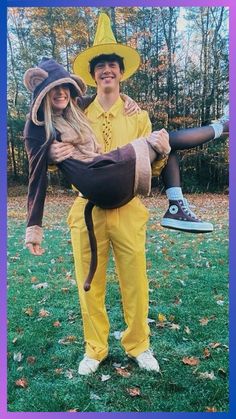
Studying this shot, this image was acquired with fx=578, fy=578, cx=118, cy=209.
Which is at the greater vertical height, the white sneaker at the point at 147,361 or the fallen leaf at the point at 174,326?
the fallen leaf at the point at 174,326

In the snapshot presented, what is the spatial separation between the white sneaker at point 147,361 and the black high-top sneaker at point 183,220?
2.58ft

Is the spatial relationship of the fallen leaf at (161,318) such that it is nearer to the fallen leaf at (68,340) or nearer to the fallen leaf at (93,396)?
the fallen leaf at (68,340)

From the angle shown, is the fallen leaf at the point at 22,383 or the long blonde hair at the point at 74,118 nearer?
the long blonde hair at the point at 74,118

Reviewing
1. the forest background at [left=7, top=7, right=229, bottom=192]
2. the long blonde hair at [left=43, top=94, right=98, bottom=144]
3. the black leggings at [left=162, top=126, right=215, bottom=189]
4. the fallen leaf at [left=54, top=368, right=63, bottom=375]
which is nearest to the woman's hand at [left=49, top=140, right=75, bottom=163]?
the long blonde hair at [left=43, top=94, right=98, bottom=144]

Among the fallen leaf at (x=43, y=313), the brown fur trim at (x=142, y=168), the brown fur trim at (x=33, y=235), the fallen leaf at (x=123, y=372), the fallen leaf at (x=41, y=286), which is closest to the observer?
the brown fur trim at (x=142, y=168)

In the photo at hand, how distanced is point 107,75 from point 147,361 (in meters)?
1.70

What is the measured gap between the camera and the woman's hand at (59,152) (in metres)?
3.26

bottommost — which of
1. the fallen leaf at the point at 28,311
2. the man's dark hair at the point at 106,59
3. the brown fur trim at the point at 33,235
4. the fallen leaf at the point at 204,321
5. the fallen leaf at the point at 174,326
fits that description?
the fallen leaf at the point at 174,326

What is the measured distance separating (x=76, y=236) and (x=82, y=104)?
2.56 ft

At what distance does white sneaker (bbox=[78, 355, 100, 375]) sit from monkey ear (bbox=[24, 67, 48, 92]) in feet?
5.36

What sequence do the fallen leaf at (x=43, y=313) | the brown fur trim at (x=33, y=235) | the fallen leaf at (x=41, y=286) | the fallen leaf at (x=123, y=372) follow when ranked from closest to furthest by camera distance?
the brown fur trim at (x=33, y=235) → the fallen leaf at (x=123, y=372) → the fallen leaf at (x=41, y=286) → the fallen leaf at (x=43, y=313)

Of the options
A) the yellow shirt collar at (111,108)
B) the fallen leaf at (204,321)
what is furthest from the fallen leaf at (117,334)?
the yellow shirt collar at (111,108)

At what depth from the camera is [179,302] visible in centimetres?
371

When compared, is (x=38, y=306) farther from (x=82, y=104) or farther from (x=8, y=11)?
(x=8, y=11)
